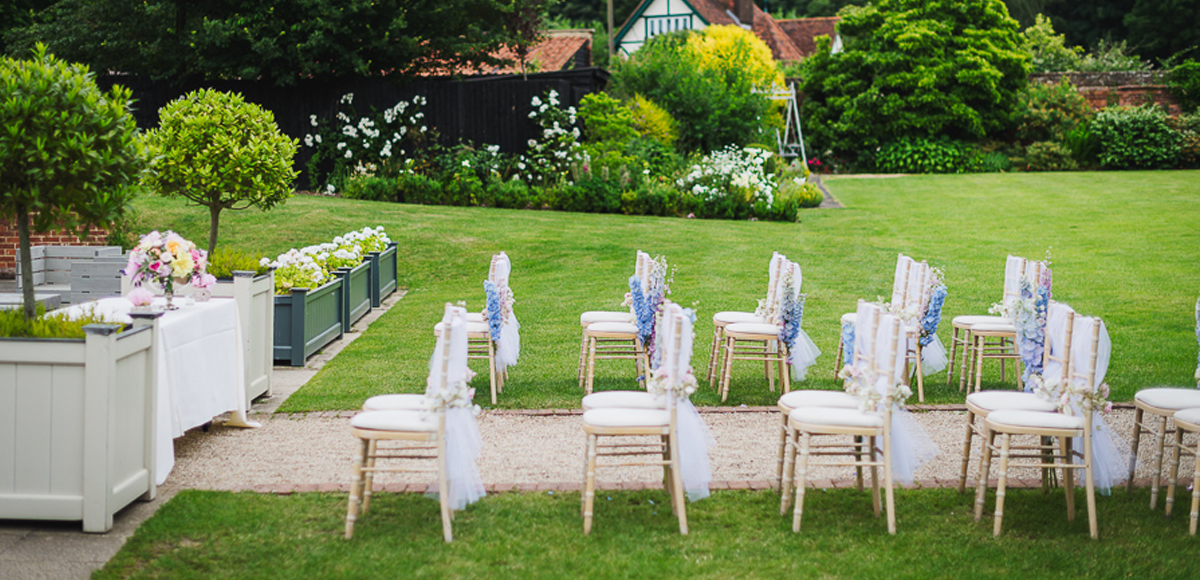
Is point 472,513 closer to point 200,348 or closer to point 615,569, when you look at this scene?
point 615,569

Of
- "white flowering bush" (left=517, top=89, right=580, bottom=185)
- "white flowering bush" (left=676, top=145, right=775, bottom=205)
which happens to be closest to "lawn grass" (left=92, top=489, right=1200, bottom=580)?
"white flowering bush" (left=676, top=145, right=775, bottom=205)

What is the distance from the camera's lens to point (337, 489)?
5.46 meters

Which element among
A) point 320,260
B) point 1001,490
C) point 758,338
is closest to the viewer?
point 1001,490

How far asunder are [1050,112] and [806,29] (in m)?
22.5

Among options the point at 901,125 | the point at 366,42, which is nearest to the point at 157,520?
the point at 366,42

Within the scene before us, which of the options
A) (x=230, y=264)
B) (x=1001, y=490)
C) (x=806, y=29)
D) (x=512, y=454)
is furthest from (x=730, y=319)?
(x=806, y=29)

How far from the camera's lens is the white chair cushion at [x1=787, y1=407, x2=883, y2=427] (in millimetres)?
4883

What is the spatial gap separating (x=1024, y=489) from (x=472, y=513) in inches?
127

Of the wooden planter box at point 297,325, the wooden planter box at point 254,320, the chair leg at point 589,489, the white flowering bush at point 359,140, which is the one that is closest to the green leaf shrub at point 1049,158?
the white flowering bush at point 359,140

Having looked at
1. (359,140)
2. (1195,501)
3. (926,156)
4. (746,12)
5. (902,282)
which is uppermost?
(746,12)

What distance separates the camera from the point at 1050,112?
92.0 ft

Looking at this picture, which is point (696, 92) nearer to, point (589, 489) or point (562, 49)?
point (562, 49)

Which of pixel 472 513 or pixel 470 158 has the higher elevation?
pixel 470 158

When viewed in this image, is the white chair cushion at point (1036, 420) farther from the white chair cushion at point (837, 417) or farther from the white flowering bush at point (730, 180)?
the white flowering bush at point (730, 180)
